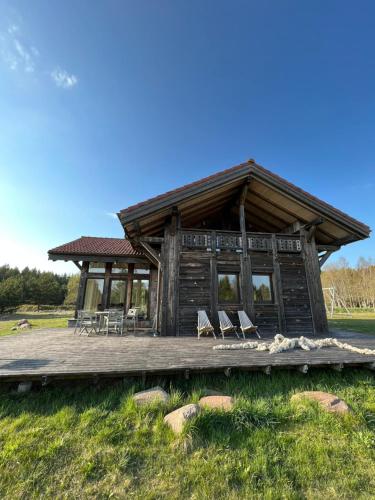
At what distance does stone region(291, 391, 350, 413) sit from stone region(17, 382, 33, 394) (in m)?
4.17

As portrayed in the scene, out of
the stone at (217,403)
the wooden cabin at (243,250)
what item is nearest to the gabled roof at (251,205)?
the wooden cabin at (243,250)

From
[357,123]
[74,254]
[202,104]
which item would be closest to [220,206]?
[202,104]

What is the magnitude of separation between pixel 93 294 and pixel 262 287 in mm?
8121

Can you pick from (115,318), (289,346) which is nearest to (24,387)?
(115,318)

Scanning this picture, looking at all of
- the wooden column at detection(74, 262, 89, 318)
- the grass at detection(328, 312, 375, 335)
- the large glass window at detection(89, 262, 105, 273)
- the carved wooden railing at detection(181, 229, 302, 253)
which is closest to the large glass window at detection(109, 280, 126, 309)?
the large glass window at detection(89, 262, 105, 273)

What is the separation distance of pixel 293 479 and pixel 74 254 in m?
10.8

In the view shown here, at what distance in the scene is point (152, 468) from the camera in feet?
6.81

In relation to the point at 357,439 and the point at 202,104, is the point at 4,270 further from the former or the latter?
the point at 357,439

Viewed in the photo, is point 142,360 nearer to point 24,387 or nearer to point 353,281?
point 24,387

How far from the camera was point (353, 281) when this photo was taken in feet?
131

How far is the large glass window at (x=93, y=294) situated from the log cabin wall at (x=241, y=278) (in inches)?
198

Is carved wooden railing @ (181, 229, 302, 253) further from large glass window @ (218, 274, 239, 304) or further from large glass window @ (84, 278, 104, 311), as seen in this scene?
large glass window @ (84, 278, 104, 311)

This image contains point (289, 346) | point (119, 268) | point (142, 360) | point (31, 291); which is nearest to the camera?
point (142, 360)

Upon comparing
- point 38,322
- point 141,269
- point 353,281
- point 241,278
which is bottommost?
point 38,322
